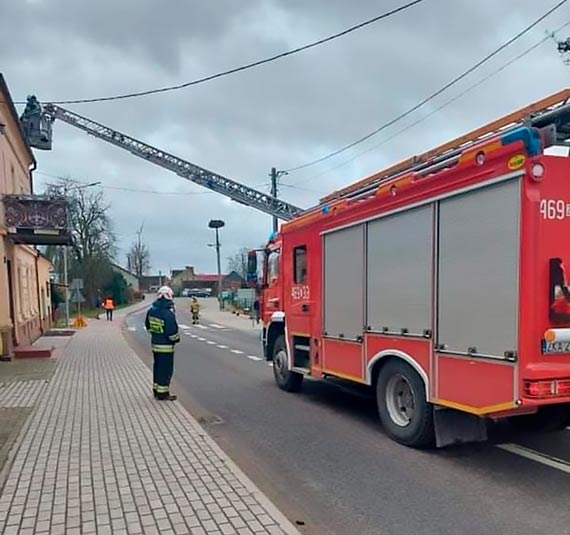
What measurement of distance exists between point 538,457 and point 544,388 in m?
1.48

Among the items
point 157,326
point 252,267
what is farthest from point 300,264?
point 157,326

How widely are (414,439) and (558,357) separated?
191cm

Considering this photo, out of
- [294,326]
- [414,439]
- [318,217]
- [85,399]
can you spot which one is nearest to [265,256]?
[294,326]

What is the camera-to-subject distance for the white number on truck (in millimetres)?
4328

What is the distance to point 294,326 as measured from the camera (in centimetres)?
852

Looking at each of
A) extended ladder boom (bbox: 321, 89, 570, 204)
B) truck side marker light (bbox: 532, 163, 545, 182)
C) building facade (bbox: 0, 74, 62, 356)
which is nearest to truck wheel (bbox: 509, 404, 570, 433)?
truck side marker light (bbox: 532, 163, 545, 182)

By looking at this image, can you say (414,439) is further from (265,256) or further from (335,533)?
(265,256)

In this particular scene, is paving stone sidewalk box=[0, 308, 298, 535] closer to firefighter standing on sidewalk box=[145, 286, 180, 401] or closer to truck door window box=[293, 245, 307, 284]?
firefighter standing on sidewalk box=[145, 286, 180, 401]

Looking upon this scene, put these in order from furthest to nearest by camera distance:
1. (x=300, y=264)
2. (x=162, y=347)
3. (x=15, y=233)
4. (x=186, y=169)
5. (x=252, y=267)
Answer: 1. (x=186, y=169)
2. (x=15, y=233)
3. (x=252, y=267)
4. (x=300, y=264)
5. (x=162, y=347)

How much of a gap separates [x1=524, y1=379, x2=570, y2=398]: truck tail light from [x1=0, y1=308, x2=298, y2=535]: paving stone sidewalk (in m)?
2.19

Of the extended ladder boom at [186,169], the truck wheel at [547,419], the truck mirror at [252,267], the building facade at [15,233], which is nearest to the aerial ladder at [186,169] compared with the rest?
the extended ladder boom at [186,169]

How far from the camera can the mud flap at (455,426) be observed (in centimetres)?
533

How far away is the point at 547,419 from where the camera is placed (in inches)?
216

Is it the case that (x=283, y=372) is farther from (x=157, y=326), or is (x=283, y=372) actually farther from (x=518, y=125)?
(x=518, y=125)
